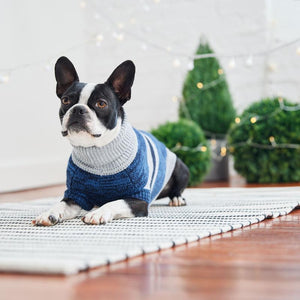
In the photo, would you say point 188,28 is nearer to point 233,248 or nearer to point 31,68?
point 31,68

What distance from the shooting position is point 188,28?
4254 millimetres

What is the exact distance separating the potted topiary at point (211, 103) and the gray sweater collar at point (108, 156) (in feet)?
6.43

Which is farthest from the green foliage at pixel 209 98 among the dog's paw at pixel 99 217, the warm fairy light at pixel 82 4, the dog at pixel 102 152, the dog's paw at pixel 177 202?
the dog's paw at pixel 99 217

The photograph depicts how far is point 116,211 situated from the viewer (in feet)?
5.32

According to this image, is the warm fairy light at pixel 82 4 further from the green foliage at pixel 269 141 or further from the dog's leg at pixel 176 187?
the dog's leg at pixel 176 187

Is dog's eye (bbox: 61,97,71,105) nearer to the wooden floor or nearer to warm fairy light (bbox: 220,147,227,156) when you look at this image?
the wooden floor

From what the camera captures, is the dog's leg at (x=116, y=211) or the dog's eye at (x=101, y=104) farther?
the dog's eye at (x=101, y=104)

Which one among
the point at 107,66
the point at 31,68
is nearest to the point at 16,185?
the point at 31,68

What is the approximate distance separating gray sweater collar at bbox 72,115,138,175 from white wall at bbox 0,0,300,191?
1.63 meters

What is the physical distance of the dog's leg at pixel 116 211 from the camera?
5.09 ft

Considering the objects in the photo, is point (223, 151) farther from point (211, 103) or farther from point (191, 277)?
point (191, 277)

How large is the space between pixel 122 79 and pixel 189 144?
1.51 m

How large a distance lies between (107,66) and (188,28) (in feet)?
2.35

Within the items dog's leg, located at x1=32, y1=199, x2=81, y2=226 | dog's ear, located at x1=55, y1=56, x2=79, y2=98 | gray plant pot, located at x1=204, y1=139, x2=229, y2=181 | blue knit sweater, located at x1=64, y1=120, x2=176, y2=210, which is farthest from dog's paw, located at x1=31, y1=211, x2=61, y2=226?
gray plant pot, located at x1=204, y1=139, x2=229, y2=181
